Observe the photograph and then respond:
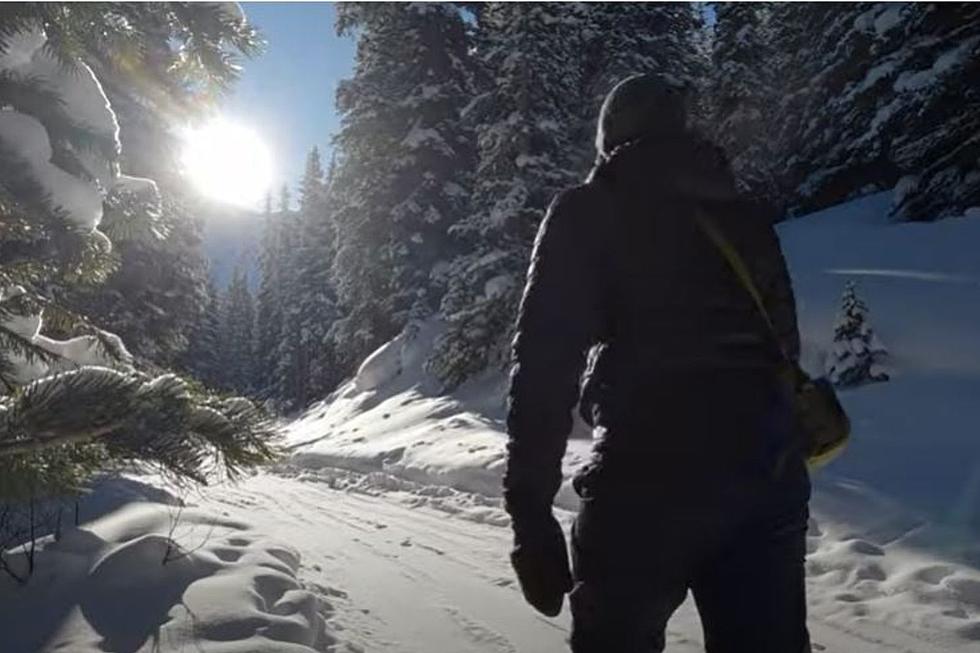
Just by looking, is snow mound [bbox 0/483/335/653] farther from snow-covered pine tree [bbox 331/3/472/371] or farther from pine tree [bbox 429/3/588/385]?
snow-covered pine tree [bbox 331/3/472/371]

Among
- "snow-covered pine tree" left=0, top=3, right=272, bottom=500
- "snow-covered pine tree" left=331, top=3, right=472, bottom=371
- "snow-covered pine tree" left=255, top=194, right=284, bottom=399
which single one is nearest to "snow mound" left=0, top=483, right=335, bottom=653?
"snow-covered pine tree" left=0, top=3, right=272, bottom=500

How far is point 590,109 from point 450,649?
18.5 metres

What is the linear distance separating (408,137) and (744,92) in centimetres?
1040

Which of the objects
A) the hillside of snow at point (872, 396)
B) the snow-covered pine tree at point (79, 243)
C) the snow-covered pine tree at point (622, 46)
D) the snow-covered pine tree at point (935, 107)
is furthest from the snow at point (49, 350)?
the snow-covered pine tree at point (622, 46)

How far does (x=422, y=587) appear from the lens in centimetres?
625

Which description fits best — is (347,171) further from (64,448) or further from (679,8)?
(64,448)

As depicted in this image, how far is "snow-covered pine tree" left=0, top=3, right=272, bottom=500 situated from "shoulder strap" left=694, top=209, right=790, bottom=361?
45.5 inches

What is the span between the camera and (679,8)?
2309cm

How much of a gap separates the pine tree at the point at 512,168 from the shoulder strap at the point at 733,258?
1606 centimetres

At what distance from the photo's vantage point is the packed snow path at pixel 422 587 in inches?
197

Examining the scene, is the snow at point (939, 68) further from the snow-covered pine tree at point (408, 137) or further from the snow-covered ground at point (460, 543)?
the snow-covered pine tree at point (408, 137)

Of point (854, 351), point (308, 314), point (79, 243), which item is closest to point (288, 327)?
point (308, 314)

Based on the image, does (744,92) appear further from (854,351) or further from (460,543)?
(460,543)

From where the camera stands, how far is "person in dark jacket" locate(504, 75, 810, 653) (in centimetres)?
187
